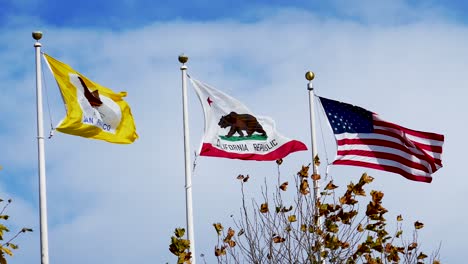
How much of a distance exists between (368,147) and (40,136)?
724 cm

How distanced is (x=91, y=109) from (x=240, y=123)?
356 centimetres

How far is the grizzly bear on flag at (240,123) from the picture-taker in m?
21.6

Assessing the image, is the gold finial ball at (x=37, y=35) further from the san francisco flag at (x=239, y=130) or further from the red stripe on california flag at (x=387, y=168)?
the red stripe on california flag at (x=387, y=168)

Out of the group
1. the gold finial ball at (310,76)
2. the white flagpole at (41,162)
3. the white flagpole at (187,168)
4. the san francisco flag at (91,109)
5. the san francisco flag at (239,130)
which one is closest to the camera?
the white flagpole at (41,162)

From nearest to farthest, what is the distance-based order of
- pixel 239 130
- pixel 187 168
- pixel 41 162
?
pixel 41 162
pixel 187 168
pixel 239 130

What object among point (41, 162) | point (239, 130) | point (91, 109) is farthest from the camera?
point (239, 130)

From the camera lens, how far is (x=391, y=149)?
21.9m

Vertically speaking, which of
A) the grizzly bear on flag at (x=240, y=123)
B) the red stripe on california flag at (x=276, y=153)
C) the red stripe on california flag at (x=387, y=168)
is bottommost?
the red stripe on california flag at (x=387, y=168)

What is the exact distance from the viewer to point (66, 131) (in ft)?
61.2

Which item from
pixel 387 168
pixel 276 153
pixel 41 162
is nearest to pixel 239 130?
pixel 276 153

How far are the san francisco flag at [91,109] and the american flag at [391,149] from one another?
4.62 meters

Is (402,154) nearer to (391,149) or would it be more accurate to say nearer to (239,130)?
(391,149)

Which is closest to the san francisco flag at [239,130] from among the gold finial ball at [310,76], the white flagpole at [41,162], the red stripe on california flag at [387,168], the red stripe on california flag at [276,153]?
the red stripe on california flag at [276,153]

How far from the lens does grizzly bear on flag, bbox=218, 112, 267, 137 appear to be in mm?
21594
